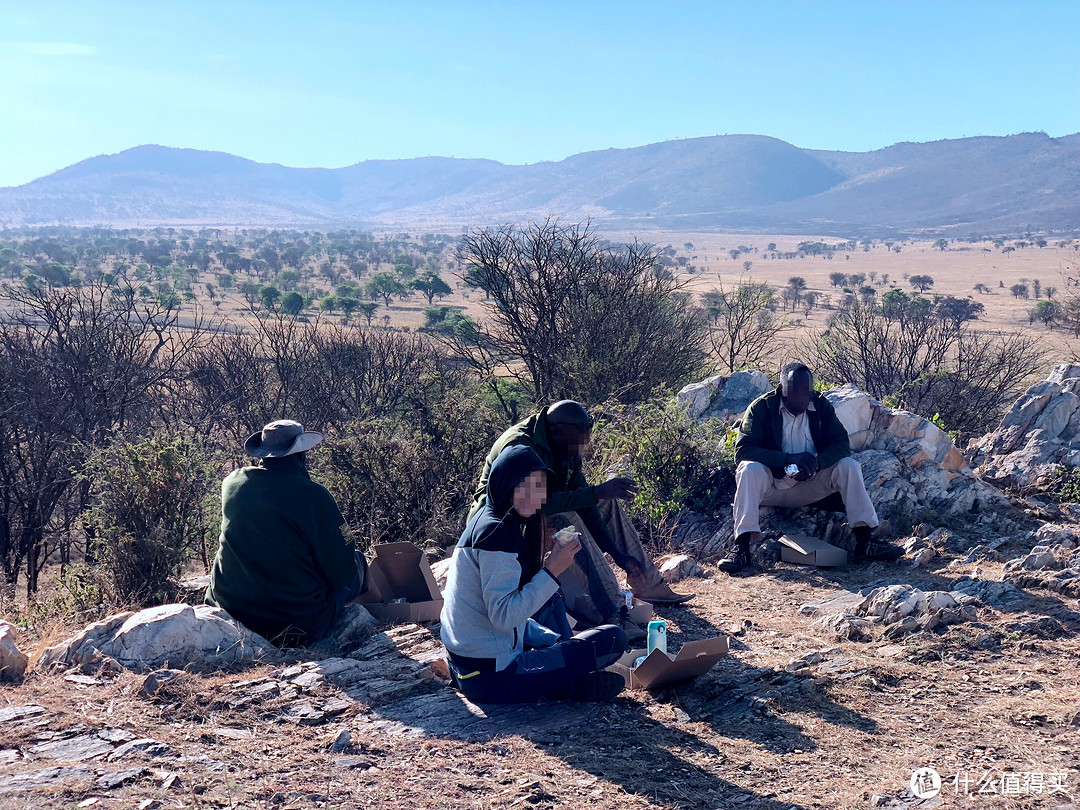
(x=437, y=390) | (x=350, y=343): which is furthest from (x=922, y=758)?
(x=350, y=343)

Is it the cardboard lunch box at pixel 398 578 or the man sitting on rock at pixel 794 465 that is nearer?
the cardboard lunch box at pixel 398 578

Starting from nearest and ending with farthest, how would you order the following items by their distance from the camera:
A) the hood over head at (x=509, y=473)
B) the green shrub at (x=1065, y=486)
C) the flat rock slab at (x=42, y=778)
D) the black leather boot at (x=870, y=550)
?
the flat rock slab at (x=42, y=778), the hood over head at (x=509, y=473), the black leather boot at (x=870, y=550), the green shrub at (x=1065, y=486)

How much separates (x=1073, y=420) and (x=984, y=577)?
2.63m

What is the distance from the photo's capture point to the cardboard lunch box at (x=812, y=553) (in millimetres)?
5812

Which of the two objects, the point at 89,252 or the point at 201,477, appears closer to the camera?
the point at 201,477

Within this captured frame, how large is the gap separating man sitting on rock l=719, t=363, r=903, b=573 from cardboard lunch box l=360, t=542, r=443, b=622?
1946mm

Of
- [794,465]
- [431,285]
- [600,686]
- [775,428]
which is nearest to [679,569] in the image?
[794,465]

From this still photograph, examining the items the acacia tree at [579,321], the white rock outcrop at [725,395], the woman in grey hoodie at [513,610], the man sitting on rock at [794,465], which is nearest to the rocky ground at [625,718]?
the woman in grey hoodie at [513,610]

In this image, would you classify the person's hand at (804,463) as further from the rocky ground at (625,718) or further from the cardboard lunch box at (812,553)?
the rocky ground at (625,718)

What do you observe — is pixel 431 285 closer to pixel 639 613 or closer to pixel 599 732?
pixel 639 613

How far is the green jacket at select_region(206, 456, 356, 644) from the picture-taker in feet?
13.9

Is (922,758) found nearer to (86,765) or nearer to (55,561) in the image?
(86,765)

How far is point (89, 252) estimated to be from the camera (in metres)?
76.6
